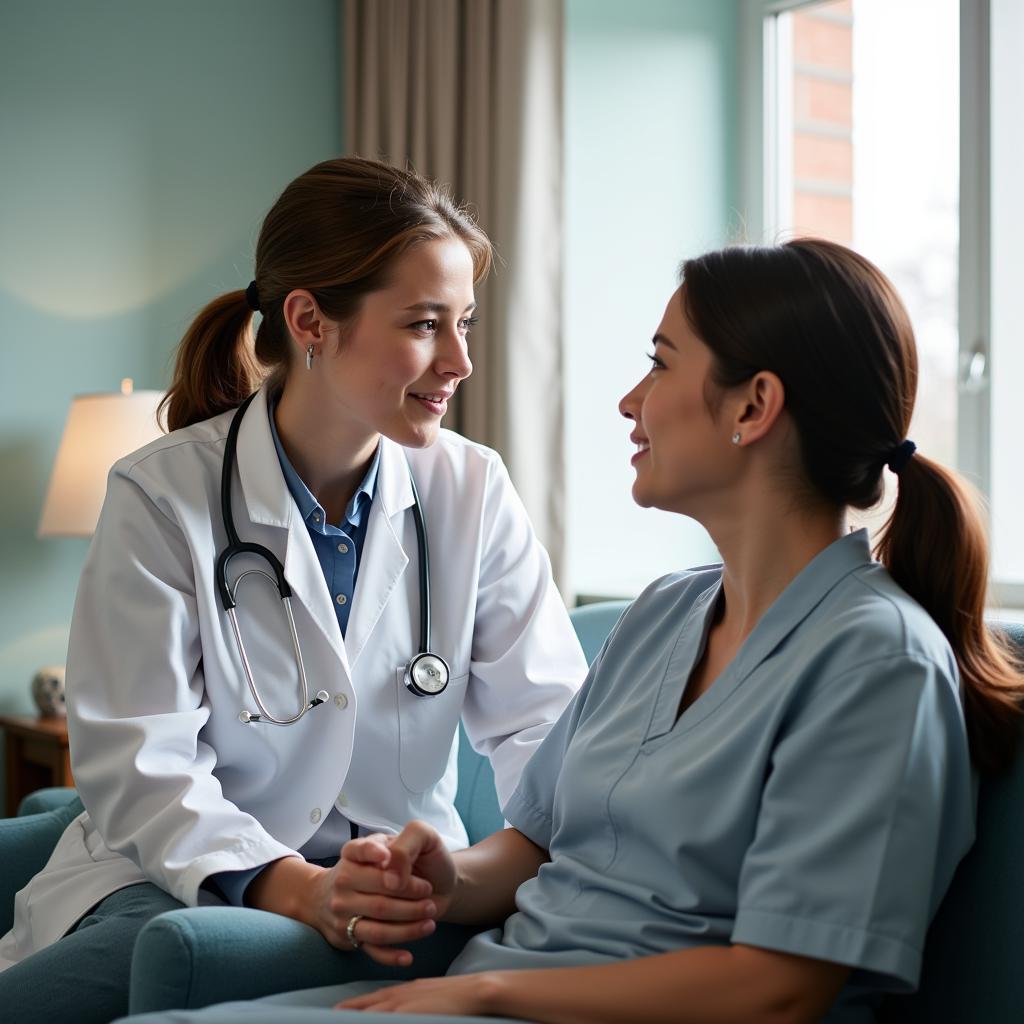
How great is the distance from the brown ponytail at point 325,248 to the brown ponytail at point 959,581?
771mm

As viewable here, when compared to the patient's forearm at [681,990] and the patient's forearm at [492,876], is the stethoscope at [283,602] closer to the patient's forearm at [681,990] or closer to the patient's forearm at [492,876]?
the patient's forearm at [492,876]

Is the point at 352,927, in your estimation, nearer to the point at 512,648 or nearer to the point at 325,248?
the point at 512,648

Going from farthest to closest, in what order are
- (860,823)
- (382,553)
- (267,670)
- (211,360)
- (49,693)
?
(49,693)
(211,360)
(382,553)
(267,670)
(860,823)

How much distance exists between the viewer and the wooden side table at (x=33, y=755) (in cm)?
285

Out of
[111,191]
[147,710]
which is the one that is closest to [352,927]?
[147,710]

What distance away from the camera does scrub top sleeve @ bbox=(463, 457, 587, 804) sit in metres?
1.79

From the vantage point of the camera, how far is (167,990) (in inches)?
47.7

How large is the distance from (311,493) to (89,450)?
129 centimetres

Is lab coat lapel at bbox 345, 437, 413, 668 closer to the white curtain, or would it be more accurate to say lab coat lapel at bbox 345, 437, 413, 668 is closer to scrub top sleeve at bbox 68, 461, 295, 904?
scrub top sleeve at bbox 68, 461, 295, 904

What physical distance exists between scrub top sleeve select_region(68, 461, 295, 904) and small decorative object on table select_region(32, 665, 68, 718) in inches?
58.6

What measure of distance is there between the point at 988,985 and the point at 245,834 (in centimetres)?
79

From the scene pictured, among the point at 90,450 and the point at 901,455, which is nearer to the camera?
the point at 901,455

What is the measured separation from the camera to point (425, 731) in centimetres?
176

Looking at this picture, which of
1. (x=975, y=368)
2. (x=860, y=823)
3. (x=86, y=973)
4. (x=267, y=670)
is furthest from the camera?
(x=975, y=368)
